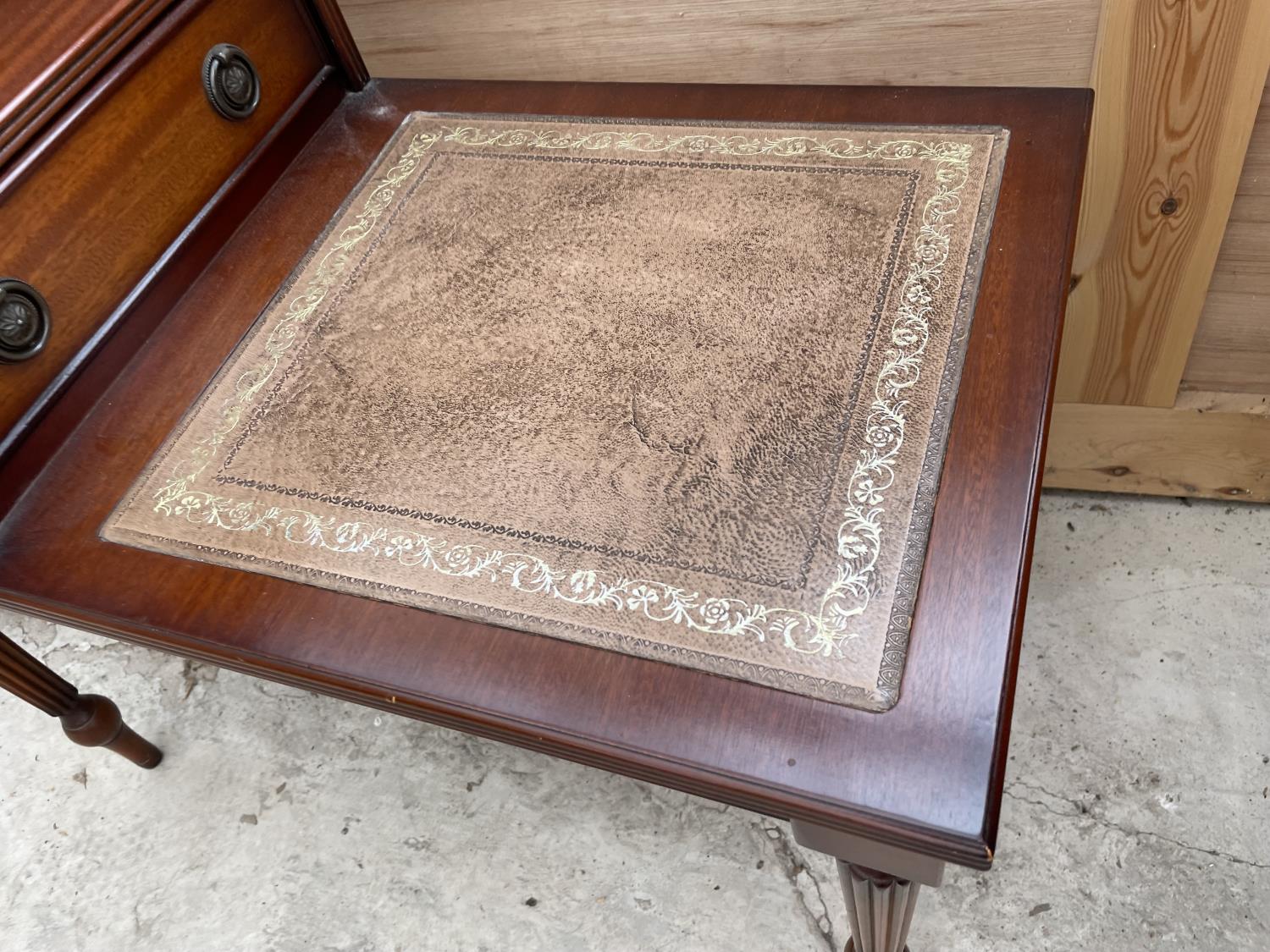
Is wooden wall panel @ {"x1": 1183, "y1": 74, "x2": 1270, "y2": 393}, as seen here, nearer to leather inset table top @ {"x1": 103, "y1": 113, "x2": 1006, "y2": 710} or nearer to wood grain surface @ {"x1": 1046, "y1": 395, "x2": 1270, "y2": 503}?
wood grain surface @ {"x1": 1046, "y1": 395, "x2": 1270, "y2": 503}

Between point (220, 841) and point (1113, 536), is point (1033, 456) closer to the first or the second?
point (1113, 536)

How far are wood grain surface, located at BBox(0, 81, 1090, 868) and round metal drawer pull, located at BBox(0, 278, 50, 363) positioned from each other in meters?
0.05

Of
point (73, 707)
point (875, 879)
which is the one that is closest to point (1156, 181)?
point (875, 879)

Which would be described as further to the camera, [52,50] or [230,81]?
[230,81]

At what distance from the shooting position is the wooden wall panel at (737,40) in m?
0.97

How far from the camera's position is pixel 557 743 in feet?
1.96

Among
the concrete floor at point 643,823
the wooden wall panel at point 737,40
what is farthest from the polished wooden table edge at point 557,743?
the wooden wall panel at point 737,40

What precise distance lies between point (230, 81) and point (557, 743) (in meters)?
0.72

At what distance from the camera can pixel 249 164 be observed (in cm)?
98

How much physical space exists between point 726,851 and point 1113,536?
68 centimetres

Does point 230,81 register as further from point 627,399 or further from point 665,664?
point 665,664

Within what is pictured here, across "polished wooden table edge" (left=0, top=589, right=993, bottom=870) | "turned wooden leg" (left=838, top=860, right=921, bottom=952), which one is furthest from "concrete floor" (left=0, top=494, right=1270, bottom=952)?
"polished wooden table edge" (left=0, top=589, right=993, bottom=870)

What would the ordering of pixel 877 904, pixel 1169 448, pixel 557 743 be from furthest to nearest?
pixel 1169 448 < pixel 877 904 < pixel 557 743

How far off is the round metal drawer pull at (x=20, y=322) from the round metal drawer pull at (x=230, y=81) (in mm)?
257
